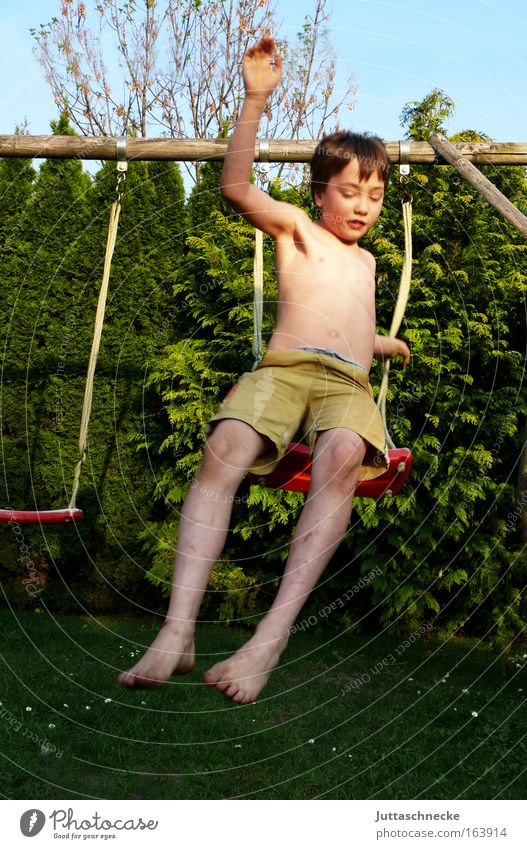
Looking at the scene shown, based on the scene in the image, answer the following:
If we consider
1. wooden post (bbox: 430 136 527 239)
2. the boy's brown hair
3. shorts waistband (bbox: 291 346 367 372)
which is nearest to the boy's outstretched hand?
the boy's brown hair

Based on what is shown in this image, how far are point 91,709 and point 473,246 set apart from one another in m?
4.19

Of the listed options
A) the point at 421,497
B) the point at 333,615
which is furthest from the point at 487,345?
the point at 333,615

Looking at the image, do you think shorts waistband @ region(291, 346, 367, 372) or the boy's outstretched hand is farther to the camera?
shorts waistband @ region(291, 346, 367, 372)

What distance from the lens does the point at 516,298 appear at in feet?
22.1

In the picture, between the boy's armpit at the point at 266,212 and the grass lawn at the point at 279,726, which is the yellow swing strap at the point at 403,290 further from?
the grass lawn at the point at 279,726

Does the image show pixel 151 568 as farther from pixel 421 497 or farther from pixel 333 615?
pixel 421 497

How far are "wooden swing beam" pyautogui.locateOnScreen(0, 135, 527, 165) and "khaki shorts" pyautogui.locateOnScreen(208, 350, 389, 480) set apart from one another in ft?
5.11

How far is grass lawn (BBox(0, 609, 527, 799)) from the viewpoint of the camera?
4.44 metres

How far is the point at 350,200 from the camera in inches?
111

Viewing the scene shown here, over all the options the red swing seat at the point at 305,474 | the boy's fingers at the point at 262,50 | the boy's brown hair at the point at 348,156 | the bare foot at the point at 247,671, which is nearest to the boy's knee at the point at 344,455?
the red swing seat at the point at 305,474

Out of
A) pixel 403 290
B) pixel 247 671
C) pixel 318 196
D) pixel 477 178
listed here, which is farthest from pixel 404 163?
pixel 247 671

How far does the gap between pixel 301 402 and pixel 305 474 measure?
478 mm

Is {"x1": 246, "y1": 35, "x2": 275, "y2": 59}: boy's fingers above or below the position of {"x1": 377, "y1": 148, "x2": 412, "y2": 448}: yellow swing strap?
above

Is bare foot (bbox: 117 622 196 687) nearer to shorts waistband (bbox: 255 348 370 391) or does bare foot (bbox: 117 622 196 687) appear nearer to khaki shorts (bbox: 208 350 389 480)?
khaki shorts (bbox: 208 350 389 480)
